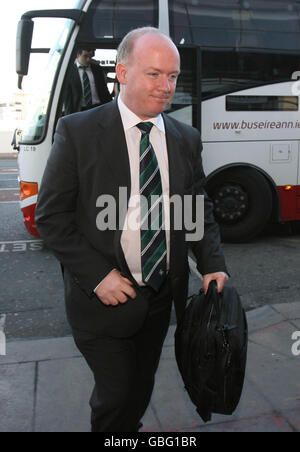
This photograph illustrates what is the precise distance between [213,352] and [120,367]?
0.37 metres

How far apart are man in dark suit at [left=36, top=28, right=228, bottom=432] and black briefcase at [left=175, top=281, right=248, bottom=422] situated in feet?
0.45

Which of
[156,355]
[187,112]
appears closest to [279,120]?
[187,112]

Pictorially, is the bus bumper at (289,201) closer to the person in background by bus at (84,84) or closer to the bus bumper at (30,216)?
the person in background by bus at (84,84)

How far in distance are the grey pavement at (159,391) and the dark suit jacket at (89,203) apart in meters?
1.05

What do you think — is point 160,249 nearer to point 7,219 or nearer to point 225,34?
point 225,34

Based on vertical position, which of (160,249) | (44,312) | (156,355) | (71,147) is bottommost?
(44,312)

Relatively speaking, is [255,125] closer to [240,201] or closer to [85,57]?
[240,201]

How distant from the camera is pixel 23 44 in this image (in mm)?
5754

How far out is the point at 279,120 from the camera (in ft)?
21.5

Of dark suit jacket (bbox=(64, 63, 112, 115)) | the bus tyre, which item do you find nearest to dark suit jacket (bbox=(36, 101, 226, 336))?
dark suit jacket (bbox=(64, 63, 112, 115))

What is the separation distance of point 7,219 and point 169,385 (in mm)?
6353

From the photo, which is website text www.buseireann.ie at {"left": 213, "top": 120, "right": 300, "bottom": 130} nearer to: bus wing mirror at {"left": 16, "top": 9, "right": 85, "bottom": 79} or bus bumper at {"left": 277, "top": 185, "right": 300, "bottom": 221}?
bus bumper at {"left": 277, "top": 185, "right": 300, "bottom": 221}

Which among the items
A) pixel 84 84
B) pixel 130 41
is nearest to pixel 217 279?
pixel 130 41

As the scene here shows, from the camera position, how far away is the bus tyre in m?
6.57
